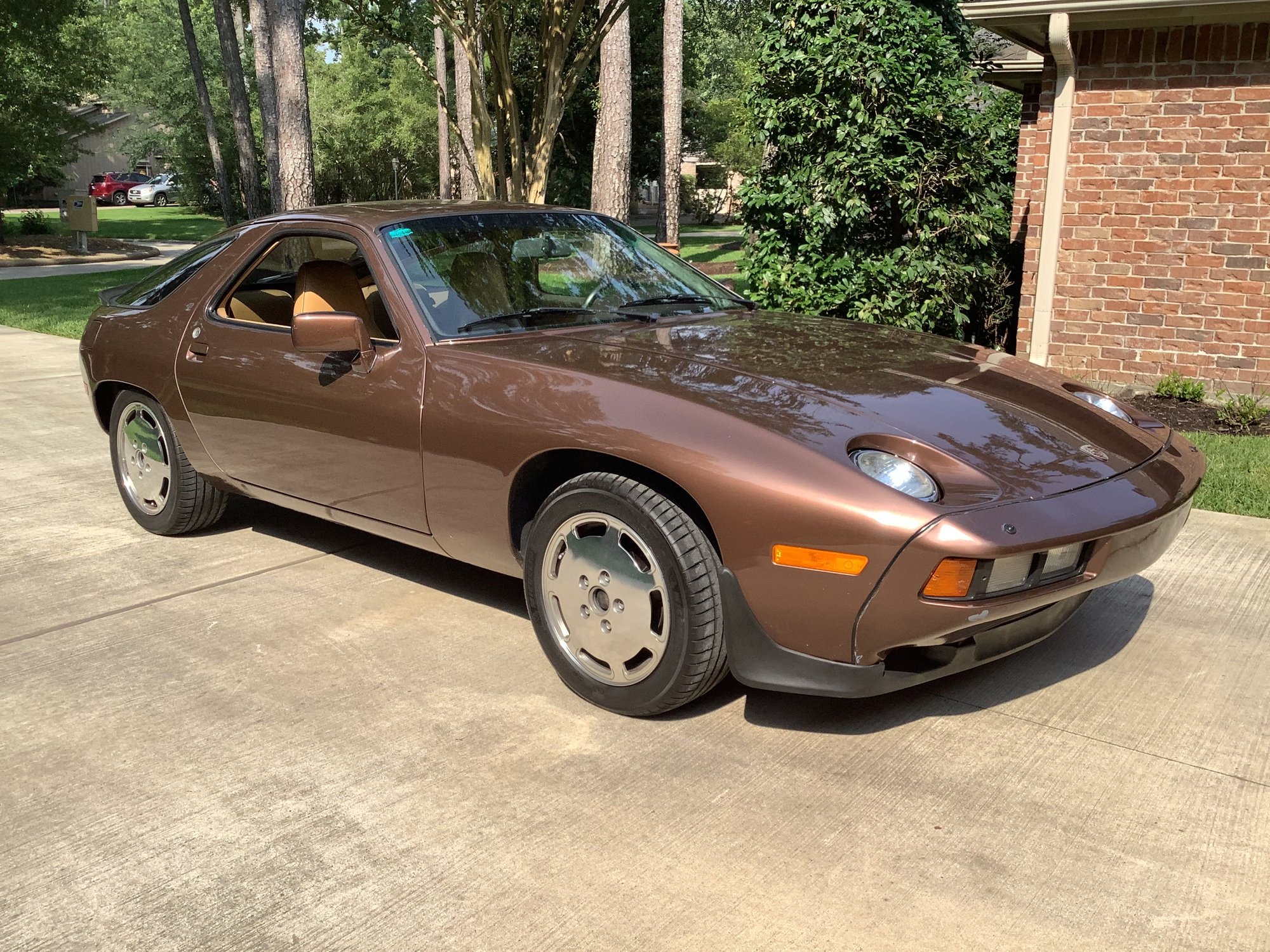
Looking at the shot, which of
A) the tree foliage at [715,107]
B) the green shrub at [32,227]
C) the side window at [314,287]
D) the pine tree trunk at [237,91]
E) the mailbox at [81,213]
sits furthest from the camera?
the tree foliage at [715,107]

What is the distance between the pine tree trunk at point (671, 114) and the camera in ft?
72.1

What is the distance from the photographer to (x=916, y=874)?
9.45 feet

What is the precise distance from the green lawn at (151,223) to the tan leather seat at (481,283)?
29052 millimetres

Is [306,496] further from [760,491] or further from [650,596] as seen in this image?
[760,491]

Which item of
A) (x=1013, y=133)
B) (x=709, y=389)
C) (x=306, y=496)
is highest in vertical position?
(x=1013, y=133)

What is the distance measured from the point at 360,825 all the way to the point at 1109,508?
2.21m

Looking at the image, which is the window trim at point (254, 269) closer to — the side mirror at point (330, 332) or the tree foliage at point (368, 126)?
the side mirror at point (330, 332)

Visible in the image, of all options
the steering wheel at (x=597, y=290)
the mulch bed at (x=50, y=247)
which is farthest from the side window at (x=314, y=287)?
the mulch bed at (x=50, y=247)

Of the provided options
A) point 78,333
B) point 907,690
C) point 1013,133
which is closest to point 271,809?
point 907,690

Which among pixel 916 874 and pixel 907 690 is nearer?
pixel 916 874

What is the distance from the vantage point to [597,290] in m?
4.68

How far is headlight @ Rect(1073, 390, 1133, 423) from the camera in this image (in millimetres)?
4203

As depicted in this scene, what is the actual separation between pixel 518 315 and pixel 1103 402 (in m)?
2.10

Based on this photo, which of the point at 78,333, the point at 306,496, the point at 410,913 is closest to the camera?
the point at 410,913
